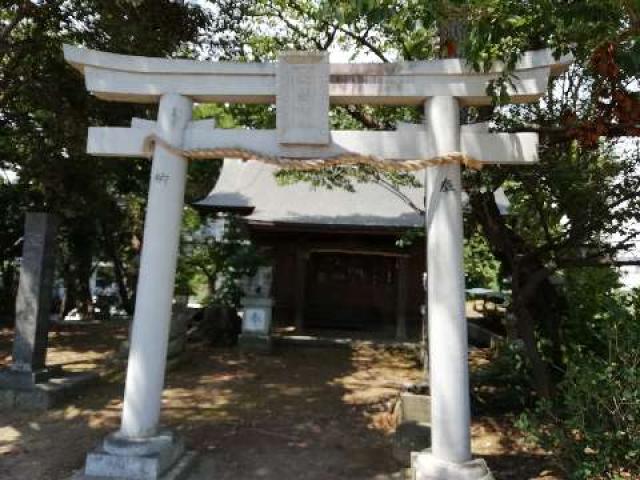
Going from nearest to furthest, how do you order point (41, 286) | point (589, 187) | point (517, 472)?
1. point (517, 472)
2. point (589, 187)
3. point (41, 286)

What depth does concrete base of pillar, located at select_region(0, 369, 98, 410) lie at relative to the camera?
747 cm

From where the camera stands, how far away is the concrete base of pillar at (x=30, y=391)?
24.5ft

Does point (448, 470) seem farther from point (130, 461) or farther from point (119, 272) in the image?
point (119, 272)

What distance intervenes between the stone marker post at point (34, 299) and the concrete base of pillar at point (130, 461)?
3.57 meters

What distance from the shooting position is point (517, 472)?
5594mm

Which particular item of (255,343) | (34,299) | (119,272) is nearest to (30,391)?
(34,299)

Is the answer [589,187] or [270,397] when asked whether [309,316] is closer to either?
[270,397]

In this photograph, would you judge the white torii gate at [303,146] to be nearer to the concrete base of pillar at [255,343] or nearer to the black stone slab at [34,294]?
the black stone slab at [34,294]

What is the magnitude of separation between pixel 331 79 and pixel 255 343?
8.05 meters

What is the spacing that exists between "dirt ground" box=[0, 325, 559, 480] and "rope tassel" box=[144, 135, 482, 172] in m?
2.85

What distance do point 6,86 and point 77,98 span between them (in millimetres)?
1410

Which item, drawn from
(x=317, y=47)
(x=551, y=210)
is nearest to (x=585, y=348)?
(x=551, y=210)

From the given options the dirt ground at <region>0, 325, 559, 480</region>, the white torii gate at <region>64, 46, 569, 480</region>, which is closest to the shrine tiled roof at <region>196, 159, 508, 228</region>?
the dirt ground at <region>0, 325, 559, 480</region>

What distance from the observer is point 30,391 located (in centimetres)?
752
